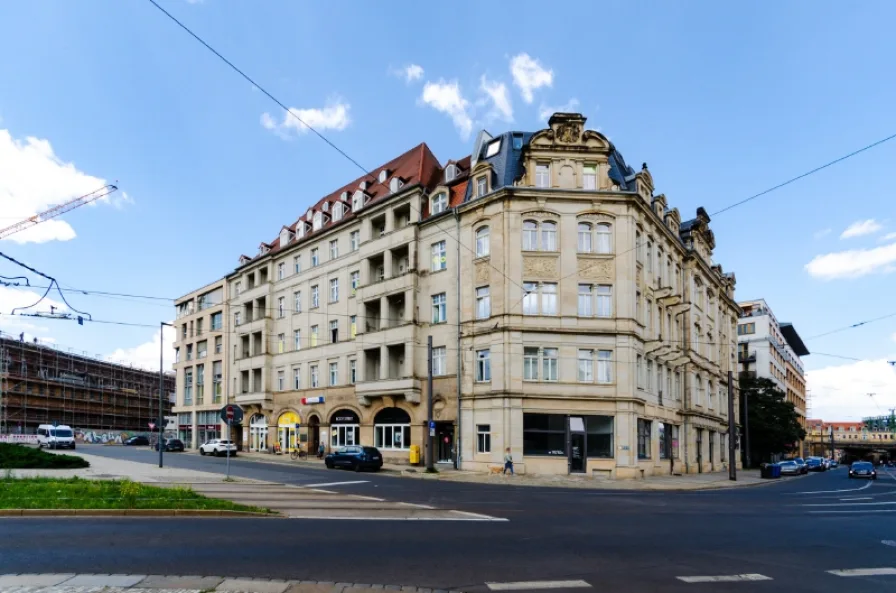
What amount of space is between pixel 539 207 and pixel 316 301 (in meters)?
22.0

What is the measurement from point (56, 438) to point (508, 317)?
43.4 meters

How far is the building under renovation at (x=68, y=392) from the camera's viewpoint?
84.4m

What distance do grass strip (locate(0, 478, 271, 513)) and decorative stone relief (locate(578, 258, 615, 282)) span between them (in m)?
26.1

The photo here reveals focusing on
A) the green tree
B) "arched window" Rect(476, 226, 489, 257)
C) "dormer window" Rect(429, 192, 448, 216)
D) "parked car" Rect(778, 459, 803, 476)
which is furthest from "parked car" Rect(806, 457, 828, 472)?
"dormer window" Rect(429, 192, 448, 216)

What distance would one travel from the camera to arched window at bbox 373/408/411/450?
44.3 m

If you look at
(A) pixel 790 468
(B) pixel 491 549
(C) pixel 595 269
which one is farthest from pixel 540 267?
(A) pixel 790 468

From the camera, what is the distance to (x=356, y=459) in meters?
38.6

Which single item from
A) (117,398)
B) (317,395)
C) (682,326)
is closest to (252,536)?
(317,395)

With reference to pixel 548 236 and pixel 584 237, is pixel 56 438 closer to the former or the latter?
pixel 548 236

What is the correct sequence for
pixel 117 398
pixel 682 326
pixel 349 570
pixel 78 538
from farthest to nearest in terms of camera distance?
pixel 117 398
pixel 682 326
pixel 78 538
pixel 349 570

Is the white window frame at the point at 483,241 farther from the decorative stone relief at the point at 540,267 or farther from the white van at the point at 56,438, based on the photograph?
the white van at the point at 56,438

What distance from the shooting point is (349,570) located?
9578 millimetres

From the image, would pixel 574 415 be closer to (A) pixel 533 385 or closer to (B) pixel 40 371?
(A) pixel 533 385

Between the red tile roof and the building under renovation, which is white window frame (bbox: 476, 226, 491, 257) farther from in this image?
the building under renovation
